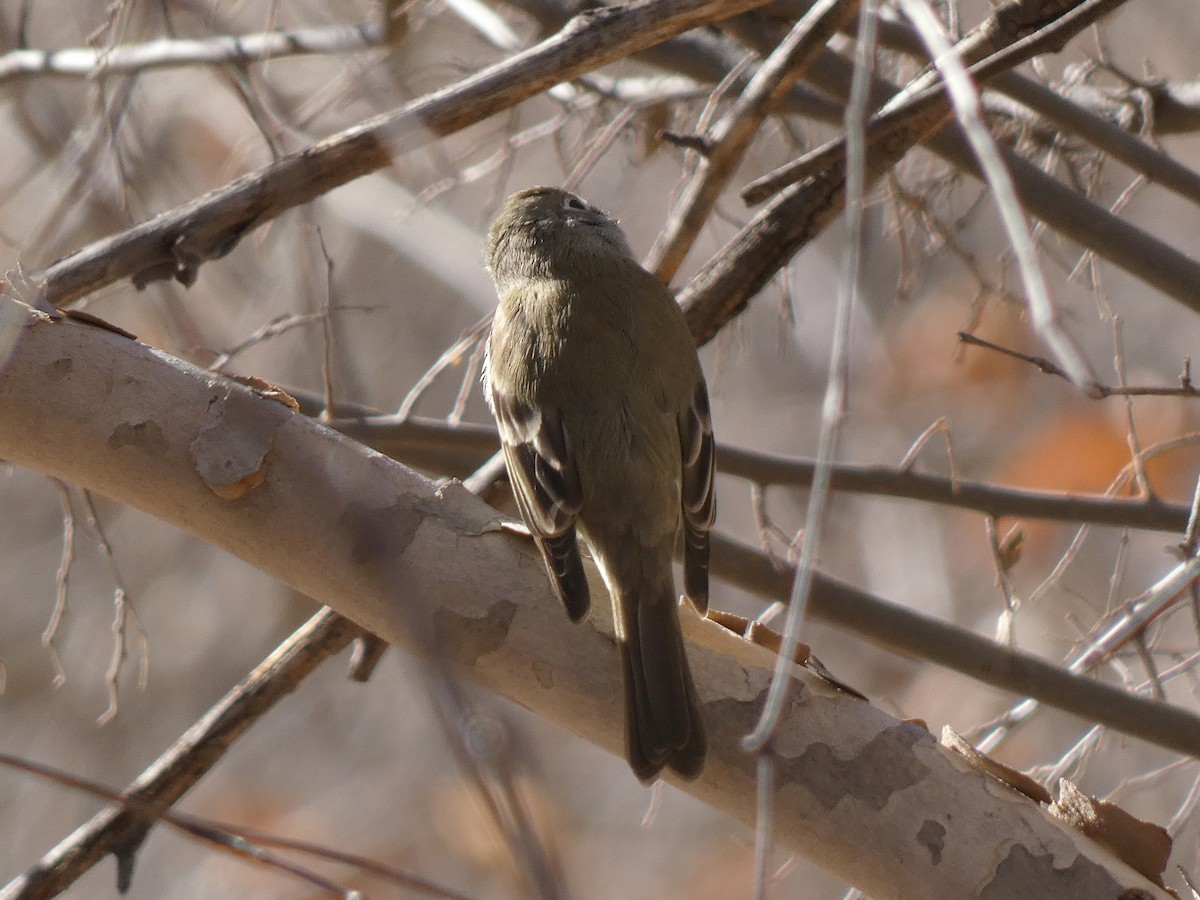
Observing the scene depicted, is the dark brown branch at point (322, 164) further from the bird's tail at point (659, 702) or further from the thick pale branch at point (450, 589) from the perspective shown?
the bird's tail at point (659, 702)

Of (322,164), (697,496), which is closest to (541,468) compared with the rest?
(697,496)

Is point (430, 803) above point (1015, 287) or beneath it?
beneath

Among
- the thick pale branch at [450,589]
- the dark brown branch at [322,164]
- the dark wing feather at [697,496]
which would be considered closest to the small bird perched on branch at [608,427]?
the dark wing feather at [697,496]

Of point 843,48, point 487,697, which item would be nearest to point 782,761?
point 487,697

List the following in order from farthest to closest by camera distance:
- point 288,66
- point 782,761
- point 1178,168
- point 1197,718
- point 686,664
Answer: point 288,66 < point 1178,168 < point 1197,718 < point 686,664 < point 782,761

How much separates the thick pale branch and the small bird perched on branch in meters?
0.16

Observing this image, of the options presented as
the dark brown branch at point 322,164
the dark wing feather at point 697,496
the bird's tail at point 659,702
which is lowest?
the bird's tail at point 659,702

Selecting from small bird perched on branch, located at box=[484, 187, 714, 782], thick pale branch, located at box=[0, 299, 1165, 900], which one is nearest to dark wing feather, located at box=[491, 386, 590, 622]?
small bird perched on branch, located at box=[484, 187, 714, 782]

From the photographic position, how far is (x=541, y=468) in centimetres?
318

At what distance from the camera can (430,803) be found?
7.71 m

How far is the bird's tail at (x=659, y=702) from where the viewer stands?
2174 mm

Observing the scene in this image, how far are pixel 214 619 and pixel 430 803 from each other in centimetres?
172

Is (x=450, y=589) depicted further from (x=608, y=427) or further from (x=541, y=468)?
(x=608, y=427)

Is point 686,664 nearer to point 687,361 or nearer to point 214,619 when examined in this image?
point 687,361
